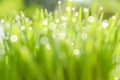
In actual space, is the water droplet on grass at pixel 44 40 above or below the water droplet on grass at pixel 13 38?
below

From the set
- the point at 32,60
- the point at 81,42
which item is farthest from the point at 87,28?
the point at 32,60

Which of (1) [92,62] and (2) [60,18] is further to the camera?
(2) [60,18]

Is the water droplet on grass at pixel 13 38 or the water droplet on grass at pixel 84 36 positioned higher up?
the water droplet on grass at pixel 13 38

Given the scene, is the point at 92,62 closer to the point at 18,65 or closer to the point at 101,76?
the point at 101,76

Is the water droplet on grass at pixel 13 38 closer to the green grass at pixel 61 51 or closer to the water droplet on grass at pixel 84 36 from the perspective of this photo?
the green grass at pixel 61 51

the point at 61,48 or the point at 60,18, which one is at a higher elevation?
the point at 60,18

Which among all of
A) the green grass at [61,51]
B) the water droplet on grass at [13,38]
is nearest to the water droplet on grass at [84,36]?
the green grass at [61,51]

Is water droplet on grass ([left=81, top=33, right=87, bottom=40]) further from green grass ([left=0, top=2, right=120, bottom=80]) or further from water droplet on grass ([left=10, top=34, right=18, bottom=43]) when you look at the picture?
water droplet on grass ([left=10, top=34, right=18, bottom=43])
